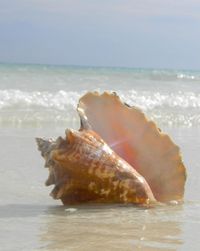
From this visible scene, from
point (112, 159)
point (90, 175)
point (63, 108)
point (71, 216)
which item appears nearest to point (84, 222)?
point (71, 216)

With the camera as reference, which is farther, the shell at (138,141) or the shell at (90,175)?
the shell at (138,141)

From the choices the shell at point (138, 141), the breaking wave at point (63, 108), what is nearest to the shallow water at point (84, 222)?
the shell at point (138, 141)

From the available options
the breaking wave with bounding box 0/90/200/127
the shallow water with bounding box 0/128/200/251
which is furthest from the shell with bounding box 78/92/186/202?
the breaking wave with bounding box 0/90/200/127

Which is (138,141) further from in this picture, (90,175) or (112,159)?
(90,175)

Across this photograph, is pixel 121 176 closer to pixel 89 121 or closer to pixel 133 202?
pixel 133 202

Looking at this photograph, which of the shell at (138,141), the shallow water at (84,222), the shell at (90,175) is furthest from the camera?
the shell at (138,141)

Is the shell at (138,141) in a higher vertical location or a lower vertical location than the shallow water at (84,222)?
higher

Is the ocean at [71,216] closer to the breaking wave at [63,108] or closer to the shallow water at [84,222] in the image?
the shallow water at [84,222]
